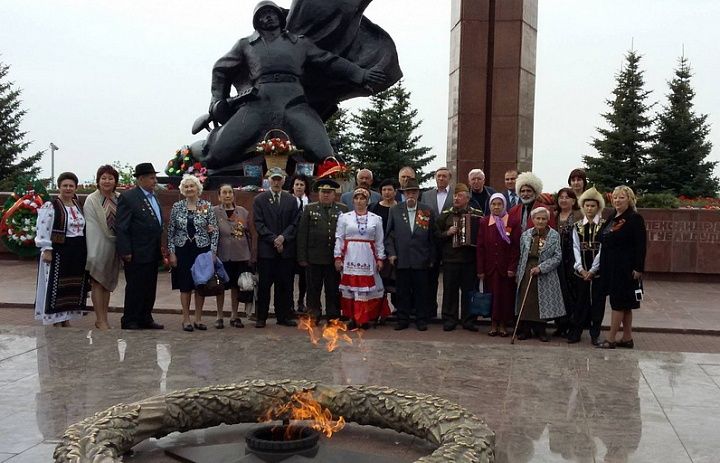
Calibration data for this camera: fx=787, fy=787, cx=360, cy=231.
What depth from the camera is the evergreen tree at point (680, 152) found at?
30.5 m

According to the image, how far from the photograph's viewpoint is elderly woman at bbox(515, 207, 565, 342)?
279 inches

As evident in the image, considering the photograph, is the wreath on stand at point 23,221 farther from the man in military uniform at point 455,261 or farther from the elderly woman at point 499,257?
the elderly woman at point 499,257

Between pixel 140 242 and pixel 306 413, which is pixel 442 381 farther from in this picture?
pixel 140 242

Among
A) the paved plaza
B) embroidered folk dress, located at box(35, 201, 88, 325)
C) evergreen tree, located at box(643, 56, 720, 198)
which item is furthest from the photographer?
evergreen tree, located at box(643, 56, 720, 198)

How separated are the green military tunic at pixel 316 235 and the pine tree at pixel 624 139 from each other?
25.7m

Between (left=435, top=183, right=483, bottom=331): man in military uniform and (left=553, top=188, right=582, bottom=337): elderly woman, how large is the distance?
0.79 m

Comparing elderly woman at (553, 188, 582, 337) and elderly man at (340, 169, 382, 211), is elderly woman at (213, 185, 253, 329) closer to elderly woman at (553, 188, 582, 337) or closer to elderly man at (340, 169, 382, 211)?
elderly man at (340, 169, 382, 211)

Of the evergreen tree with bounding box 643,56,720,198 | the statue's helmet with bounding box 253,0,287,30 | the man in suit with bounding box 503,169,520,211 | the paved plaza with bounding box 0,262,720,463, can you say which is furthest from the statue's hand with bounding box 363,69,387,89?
the evergreen tree with bounding box 643,56,720,198

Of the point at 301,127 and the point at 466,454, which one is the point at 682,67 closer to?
the point at 301,127

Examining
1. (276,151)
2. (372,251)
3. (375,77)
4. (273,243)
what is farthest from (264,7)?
(372,251)

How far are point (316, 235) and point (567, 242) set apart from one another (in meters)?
2.39

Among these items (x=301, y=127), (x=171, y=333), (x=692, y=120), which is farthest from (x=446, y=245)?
(x=692, y=120)

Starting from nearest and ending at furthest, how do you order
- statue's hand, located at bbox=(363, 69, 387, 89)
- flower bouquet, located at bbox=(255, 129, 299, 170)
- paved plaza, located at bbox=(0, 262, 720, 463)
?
paved plaza, located at bbox=(0, 262, 720, 463) → flower bouquet, located at bbox=(255, 129, 299, 170) → statue's hand, located at bbox=(363, 69, 387, 89)

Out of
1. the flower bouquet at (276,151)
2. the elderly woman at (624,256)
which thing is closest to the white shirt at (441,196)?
the elderly woman at (624,256)
